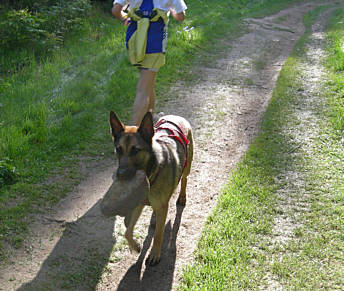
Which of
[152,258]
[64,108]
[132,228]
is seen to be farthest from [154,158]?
[64,108]

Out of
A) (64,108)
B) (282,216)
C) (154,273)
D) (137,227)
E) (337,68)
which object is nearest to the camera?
(154,273)

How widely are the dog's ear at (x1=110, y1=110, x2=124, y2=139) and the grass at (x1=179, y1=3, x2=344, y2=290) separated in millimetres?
1635

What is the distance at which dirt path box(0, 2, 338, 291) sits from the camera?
3.67 metres

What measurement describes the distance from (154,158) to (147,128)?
0.32 m

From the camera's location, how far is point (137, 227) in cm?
439

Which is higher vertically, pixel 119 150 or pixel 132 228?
pixel 119 150

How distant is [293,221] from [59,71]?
6.35 m

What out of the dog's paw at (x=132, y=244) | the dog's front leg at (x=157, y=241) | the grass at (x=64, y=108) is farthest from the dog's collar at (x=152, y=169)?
the grass at (x=64, y=108)

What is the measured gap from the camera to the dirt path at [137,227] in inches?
144

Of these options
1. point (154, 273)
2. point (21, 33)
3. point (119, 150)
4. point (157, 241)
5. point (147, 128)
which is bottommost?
point (154, 273)

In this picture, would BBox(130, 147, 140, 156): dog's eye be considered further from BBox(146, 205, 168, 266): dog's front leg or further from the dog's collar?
BBox(146, 205, 168, 266): dog's front leg

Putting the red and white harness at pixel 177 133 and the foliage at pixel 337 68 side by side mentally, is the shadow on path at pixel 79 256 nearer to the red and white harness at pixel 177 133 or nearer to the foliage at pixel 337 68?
the red and white harness at pixel 177 133

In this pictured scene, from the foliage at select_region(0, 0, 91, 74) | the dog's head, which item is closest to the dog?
the dog's head

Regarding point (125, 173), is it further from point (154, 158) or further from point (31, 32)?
point (31, 32)
